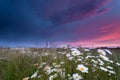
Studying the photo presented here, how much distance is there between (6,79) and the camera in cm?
598

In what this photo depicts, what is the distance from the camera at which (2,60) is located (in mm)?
8445

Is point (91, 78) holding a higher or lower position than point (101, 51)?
lower

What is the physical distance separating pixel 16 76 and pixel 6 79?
0.24 meters

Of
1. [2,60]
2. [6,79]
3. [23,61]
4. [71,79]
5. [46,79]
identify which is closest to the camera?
[71,79]

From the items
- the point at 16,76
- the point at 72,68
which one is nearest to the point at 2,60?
the point at 16,76

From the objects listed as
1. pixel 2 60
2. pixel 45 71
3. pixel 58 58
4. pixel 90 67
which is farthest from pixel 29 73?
pixel 2 60

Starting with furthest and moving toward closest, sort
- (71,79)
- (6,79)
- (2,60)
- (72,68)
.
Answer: (2,60)
(6,79)
(72,68)
(71,79)

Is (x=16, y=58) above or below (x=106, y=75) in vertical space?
above

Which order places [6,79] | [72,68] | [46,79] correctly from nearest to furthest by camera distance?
[46,79], [72,68], [6,79]

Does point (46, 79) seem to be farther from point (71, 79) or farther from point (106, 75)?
point (106, 75)

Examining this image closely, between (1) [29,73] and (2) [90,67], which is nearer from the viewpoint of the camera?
(2) [90,67]

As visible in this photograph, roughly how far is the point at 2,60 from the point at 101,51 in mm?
4485

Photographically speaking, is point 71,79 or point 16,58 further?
point 16,58

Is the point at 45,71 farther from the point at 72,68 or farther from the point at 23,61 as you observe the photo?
the point at 23,61
